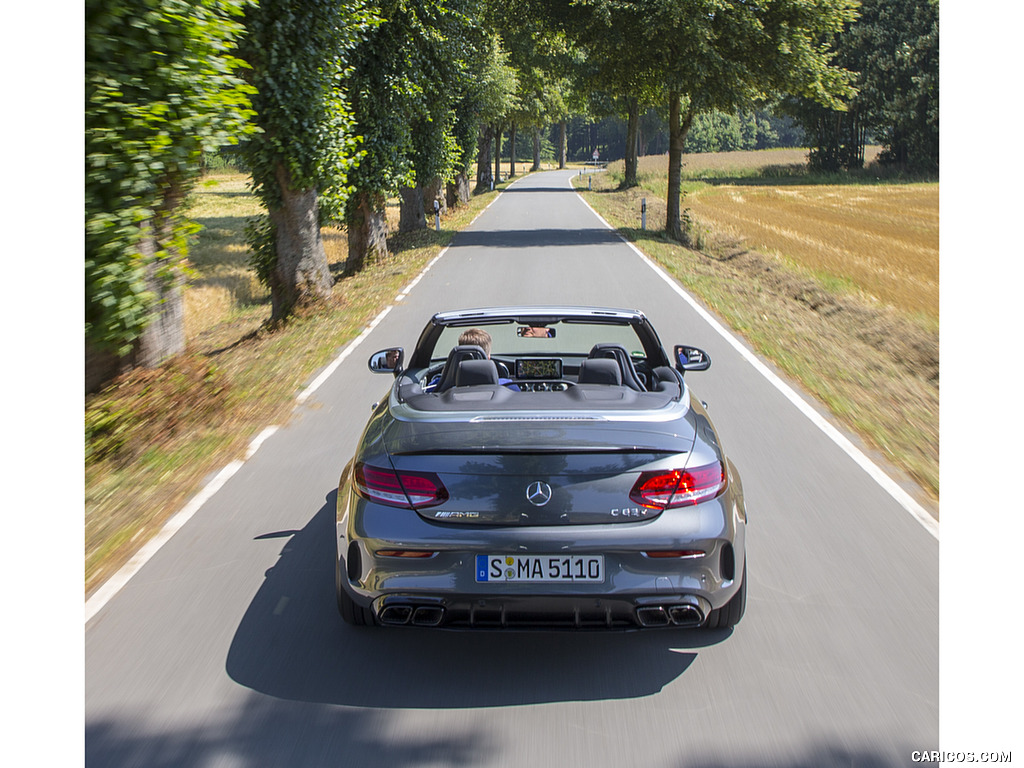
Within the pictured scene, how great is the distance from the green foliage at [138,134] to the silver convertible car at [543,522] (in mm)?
3790

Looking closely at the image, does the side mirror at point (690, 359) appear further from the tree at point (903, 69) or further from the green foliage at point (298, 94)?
Result: the tree at point (903, 69)

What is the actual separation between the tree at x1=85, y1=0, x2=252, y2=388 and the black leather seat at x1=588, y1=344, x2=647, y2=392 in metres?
3.79

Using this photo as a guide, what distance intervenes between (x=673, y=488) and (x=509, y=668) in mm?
1013

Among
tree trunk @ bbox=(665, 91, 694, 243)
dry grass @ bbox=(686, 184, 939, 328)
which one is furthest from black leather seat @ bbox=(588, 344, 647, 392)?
tree trunk @ bbox=(665, 91, 694, 243)

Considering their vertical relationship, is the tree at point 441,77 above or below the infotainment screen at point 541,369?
above

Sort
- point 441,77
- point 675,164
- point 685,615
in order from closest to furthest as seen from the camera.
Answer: point 685,615, point 441,77, point 675,164

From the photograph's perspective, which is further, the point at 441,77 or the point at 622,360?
the point at 441,77

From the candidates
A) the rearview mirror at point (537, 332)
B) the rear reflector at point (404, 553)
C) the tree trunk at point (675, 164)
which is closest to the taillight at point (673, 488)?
the rear reflector at point (404, 553)

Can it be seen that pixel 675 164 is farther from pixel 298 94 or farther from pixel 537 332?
pixel 537 332

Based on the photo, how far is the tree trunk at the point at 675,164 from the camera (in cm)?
2911

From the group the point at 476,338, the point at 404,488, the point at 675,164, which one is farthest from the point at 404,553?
the point at 675,164

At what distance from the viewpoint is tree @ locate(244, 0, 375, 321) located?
44.2ft

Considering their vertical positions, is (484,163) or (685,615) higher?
(484,163)

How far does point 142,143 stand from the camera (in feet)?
23.1
